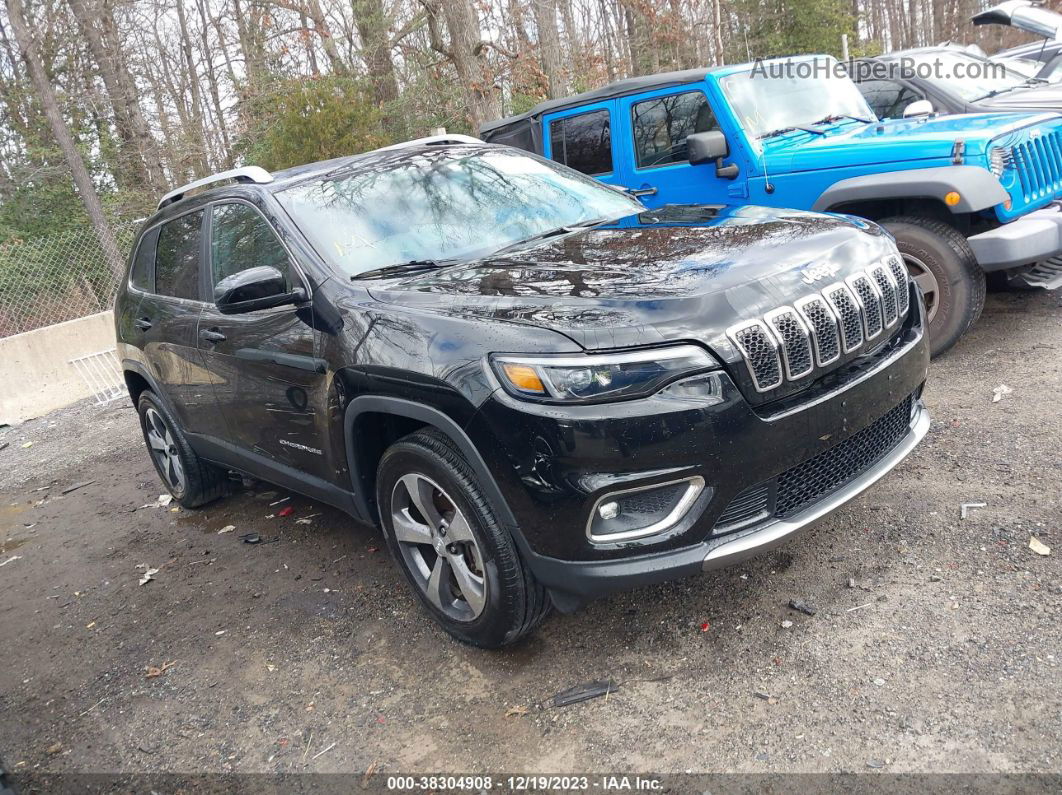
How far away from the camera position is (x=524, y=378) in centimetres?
255

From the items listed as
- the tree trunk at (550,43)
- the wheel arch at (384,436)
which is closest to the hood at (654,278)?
the wheel arch at (384,436)

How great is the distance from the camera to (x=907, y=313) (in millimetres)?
3316

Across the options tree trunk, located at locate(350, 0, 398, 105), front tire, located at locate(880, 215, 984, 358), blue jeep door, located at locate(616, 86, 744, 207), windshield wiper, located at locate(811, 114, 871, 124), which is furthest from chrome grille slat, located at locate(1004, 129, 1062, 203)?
tree trunk, located at locate(350, 0, 398, 105)

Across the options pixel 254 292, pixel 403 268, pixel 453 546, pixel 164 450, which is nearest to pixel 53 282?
pixel 164 450

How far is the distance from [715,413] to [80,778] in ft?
8.35

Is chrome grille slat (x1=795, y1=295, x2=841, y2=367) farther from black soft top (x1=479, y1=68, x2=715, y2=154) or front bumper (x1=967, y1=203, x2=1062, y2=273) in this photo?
black soft top (x1=479, y1=68, x2=715, y2=154)

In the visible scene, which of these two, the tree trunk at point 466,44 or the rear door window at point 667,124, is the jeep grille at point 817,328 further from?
the tree trunk at point 466,44

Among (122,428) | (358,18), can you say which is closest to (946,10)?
(358,18)

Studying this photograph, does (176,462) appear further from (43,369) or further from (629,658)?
(43,369)

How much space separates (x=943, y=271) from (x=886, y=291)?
226 cm

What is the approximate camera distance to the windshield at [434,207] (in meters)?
3.52

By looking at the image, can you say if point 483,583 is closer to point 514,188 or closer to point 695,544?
point 695,544

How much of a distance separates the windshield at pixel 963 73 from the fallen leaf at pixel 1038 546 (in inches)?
223

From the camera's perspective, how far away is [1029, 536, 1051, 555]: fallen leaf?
3158mm
